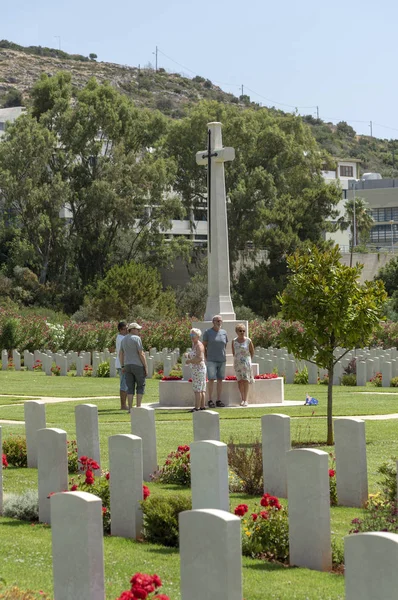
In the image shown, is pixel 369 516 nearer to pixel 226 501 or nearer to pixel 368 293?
pixel 226 501

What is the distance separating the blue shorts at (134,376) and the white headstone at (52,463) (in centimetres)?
922

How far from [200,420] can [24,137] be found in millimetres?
50355

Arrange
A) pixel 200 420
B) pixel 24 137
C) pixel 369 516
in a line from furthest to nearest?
1. pixel 24 137
2. pixel 200 420
3. pixel 369 516

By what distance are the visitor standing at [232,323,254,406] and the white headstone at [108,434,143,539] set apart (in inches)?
449

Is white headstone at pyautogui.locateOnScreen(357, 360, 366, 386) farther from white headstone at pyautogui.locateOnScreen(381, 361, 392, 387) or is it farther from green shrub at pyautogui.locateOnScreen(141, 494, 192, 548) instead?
green shrub at pyautogui.locateOnScreen(141, 494, 192, 548)

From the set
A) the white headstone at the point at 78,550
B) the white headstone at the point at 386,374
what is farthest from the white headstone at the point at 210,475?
the white headstone at the point at 386,374

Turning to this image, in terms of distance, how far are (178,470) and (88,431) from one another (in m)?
1.10

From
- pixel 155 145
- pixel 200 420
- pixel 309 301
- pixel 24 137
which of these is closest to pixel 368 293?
pixel 309 301

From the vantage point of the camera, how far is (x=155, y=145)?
65.8 metres

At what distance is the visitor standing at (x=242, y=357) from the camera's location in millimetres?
20359

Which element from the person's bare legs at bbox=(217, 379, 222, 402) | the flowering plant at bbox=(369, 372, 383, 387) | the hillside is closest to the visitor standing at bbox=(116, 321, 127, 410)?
the person's bare legs at bbox=(217, 379, 222, 402)

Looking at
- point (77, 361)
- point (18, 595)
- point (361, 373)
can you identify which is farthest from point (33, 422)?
point (77, 361)

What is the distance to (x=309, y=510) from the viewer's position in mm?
7762

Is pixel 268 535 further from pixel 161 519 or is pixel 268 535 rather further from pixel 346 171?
pixel 346 171
